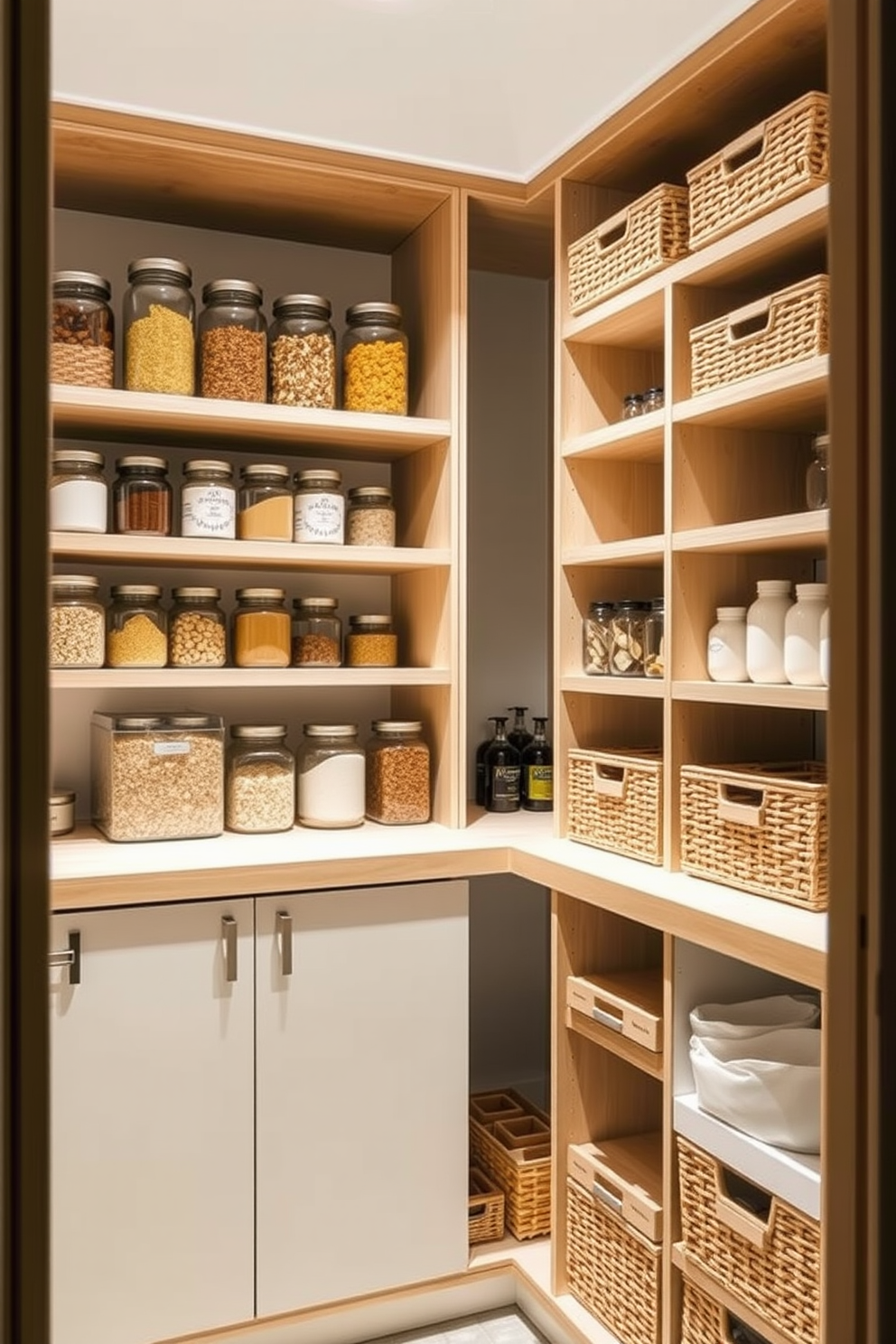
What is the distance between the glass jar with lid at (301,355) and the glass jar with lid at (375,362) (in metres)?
0.08

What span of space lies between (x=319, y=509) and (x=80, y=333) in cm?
56

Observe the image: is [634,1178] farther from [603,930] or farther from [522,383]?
[522,383]

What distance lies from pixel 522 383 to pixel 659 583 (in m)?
0.79

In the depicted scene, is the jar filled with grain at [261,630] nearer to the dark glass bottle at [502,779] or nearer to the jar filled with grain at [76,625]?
the jar filled with grain at [76,625]

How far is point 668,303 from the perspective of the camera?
6.37 ft

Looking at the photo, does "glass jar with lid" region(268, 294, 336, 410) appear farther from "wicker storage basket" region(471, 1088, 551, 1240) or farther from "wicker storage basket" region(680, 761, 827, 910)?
"wicker storage basket" region(471, 1088, 551, 1240)

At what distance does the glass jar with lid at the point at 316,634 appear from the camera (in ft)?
7.93

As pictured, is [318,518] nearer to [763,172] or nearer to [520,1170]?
[763,172]

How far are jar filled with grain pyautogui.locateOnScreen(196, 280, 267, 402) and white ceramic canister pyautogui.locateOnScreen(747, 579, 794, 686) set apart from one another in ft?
3.59

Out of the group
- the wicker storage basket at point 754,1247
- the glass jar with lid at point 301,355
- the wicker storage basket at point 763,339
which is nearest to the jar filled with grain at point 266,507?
the glass jar with lid at point 301,355

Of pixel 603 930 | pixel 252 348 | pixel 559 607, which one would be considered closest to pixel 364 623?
pixel 559 607

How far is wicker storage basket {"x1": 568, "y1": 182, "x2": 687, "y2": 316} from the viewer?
6.45ft

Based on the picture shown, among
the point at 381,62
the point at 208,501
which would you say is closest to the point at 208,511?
the point at 208,501

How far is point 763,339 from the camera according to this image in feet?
5.74
